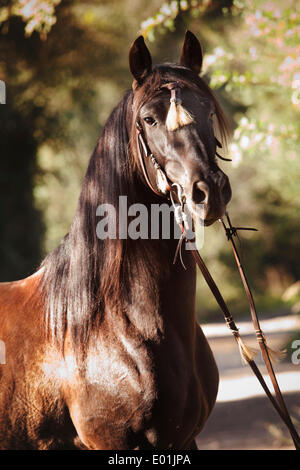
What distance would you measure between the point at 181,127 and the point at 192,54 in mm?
616

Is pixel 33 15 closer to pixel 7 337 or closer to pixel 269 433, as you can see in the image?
pixel 7 337

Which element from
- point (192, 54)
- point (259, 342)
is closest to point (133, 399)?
point (259, 342)

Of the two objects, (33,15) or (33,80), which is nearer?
(33,15)

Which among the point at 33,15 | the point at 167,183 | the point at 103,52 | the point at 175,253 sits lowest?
the point at 175,253

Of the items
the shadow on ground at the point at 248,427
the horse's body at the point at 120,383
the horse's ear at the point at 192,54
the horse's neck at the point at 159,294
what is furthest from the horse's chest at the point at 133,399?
the shadow on ground at the point at 248,427

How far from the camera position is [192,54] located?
256 centimetres

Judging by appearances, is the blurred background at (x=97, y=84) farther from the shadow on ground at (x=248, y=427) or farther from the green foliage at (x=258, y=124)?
the shadow on ground at (x=248, y=427)

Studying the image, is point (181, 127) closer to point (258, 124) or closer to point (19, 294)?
point (19, 294)

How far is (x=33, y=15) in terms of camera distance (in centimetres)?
509

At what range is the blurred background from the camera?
532 centimetres

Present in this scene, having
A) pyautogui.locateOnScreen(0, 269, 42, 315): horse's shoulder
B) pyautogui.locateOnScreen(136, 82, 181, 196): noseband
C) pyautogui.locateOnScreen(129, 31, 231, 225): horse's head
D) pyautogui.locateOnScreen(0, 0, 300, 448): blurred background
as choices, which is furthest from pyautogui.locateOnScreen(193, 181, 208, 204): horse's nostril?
pyautogui.locateOnScreen(0, 0, 300, 448): blurred background

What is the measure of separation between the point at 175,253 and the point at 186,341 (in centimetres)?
42

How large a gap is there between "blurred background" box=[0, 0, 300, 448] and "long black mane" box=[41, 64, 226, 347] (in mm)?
1888
